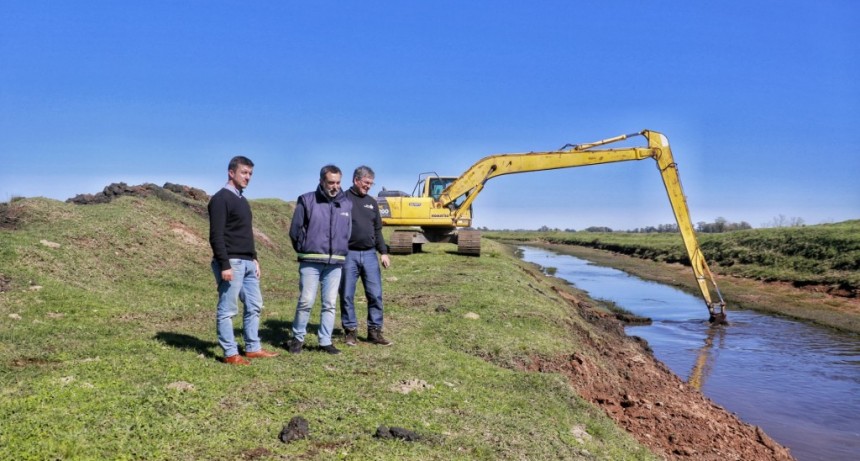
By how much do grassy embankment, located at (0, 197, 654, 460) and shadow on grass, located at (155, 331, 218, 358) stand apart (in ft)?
0.13

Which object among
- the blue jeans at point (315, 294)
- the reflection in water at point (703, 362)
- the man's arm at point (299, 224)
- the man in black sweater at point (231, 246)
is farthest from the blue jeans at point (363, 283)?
the reflection in water at point (703, 362)

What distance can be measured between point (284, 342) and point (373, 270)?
4.83 ft

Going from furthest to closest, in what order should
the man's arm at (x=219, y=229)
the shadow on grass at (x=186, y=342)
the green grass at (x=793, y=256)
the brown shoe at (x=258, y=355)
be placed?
the green grass at (x=793, y=256)
the shadow on grass at (x=186, y=342)
the brown shoe at (x=258, y=355)
the man's arm at (x=219, y=229)

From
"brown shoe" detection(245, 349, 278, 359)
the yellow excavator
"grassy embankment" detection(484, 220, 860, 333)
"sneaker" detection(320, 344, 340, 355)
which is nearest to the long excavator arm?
the yellow excavator

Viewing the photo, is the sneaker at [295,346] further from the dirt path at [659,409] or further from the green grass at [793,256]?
the green grass at [793,256]

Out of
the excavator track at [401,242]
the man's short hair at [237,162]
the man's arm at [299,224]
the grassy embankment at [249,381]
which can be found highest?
the man's short hair at [237,162]

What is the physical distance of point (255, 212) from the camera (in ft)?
91.2

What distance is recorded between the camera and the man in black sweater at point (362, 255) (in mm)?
7684

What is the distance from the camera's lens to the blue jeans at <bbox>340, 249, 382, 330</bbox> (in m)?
7.70

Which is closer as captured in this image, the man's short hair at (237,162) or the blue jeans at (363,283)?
the man's short hair at (237,162)

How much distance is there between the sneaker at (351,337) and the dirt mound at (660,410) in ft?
8.40

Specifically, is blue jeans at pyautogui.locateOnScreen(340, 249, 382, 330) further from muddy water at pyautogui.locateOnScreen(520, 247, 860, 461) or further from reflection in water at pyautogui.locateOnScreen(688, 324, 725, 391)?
reflection in water at pyautogui.locateOnScreen(688, 324, 725, 391)

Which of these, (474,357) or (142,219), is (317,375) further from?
(142,219)

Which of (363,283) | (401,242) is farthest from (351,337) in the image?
(401,242)
